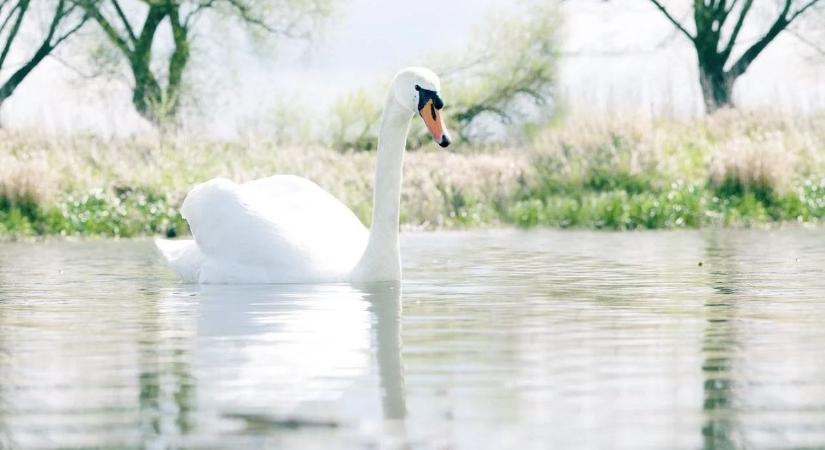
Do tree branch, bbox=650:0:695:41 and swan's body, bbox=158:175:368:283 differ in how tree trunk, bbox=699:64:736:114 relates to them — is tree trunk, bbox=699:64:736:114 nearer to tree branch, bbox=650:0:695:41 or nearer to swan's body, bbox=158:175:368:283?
tree branch, bbox=650:0:695:41

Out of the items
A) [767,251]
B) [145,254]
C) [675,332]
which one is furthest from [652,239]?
[675,332]

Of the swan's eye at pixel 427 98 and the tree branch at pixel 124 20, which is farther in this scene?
the tree branch at pixel 124 20

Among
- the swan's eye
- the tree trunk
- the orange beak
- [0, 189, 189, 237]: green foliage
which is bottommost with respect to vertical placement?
[0, 189, 189, 237]: green foliage

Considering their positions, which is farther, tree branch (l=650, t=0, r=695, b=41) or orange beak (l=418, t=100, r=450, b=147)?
tree branch (l=650, t=0, r=695, b=41)

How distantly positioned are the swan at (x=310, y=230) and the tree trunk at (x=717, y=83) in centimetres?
2720

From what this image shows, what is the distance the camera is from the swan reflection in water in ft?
17.3

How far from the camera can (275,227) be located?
10.5 meters

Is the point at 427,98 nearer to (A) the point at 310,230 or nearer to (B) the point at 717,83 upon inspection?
(A) the point at 310,230

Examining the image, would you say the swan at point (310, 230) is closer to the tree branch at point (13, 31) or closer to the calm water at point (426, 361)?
the calm water at point (426, 361)

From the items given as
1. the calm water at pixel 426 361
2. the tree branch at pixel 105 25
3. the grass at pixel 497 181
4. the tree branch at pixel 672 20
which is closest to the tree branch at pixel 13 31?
the tree branch at pixel 105 25

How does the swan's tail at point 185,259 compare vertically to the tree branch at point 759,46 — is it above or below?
below

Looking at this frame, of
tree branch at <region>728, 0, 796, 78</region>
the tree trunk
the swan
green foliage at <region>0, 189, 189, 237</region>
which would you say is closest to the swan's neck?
the swan

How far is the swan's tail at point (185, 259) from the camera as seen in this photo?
446 inches

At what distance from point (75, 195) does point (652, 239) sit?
878cm
